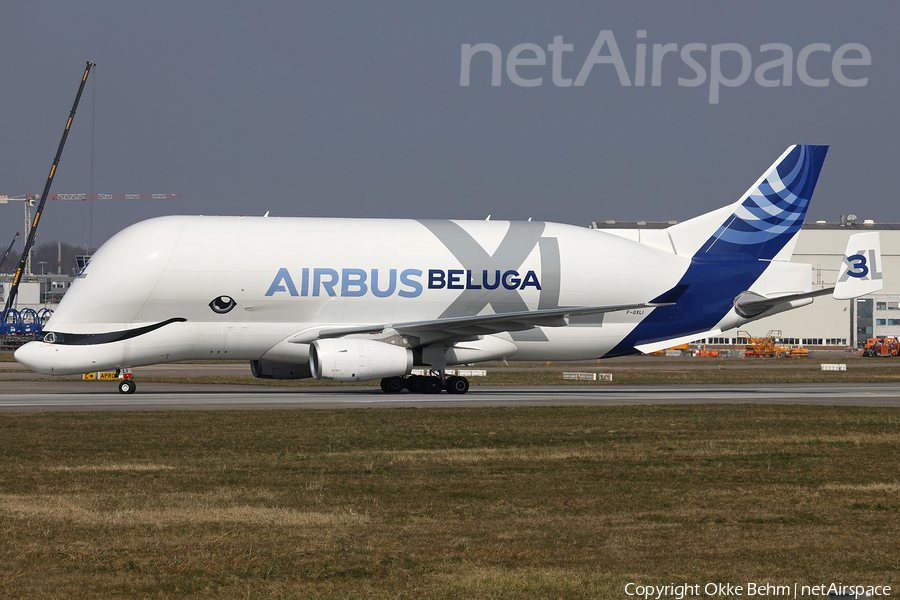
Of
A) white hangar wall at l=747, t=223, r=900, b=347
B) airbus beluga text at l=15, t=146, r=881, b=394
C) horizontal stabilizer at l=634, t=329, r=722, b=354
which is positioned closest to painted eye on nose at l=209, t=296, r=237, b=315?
airbus beluga text at l=15, t=146, r=881, b=394

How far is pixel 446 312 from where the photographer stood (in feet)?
115

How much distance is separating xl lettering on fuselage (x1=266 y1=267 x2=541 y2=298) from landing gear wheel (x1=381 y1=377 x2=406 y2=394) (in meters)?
3.80

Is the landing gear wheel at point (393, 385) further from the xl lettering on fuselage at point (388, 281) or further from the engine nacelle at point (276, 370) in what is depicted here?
the xl lettering on fuselage at point (388, 281)

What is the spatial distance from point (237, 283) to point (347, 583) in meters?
25.4

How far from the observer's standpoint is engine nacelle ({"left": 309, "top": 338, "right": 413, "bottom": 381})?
104ft

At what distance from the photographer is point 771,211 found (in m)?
39.4

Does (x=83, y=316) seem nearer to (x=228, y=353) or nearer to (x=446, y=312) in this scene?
(x=228, y=353)

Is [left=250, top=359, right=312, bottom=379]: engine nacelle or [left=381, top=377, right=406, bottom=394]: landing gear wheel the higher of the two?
[left=250, top=359, right=312, bottom=379]: engine nacelle

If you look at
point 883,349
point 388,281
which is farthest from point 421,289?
point 883,349

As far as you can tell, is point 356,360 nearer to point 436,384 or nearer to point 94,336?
point 436,384

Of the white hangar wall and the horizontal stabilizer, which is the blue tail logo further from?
the white hangar wall

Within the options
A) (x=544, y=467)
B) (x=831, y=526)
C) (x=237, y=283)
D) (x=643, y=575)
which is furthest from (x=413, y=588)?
(x=237, y=283)

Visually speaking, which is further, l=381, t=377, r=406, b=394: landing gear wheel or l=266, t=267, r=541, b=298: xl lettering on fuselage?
l=381, t=377, r=406, b=394: landing gear wheel

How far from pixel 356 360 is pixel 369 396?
2298 millimetres
